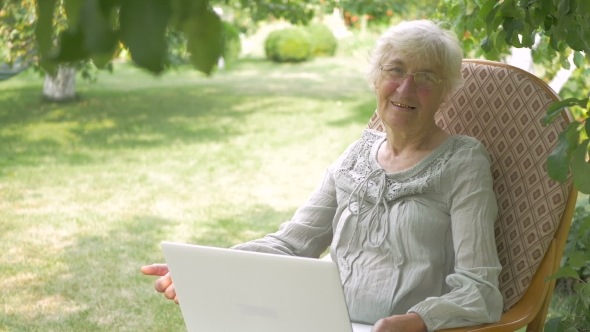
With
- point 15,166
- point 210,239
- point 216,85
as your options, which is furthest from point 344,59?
point 210,239

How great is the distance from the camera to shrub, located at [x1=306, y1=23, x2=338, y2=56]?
660 inches

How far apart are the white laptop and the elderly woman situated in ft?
0.96

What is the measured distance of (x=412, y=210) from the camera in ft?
7.69

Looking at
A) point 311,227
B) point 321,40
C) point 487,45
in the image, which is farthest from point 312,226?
point 321,40

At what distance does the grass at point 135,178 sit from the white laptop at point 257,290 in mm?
1269

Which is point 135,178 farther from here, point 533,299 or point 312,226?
point 533,299

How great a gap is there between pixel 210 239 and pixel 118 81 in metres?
8.65

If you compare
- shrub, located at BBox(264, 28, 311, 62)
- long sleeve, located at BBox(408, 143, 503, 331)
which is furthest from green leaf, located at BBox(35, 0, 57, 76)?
shrub, located at BBox(264, 28, 311, 62)

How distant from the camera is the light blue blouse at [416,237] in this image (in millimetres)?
2133

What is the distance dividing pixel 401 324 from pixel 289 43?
14906 millimetres

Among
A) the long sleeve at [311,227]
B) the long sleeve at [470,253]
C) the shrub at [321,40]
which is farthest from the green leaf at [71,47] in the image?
the shrub at [321,40]

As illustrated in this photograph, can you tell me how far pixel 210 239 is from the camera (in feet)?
19.2

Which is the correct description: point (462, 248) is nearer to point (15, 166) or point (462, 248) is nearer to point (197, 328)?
point (197, 328)

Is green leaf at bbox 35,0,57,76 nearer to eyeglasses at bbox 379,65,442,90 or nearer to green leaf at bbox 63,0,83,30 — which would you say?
green leaf at bbox 63,0,83,30
